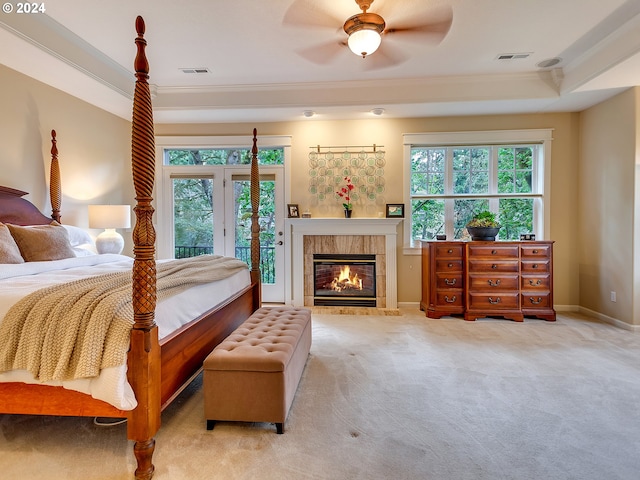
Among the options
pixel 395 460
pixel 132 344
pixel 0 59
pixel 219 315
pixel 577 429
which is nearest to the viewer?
pixel 132 344

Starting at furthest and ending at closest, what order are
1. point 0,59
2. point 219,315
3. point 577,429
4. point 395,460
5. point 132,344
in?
point 0,59
point 219,315
point 577,429
point 395,460
point 132,344

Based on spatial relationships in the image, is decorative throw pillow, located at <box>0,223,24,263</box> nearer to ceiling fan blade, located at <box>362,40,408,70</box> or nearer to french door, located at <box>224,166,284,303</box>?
french door, located at <box>224,166,284,303</box>

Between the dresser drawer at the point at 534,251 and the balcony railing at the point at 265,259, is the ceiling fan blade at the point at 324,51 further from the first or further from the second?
the dresser drawer at the point at 534,251

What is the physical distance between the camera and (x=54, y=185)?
146 inches

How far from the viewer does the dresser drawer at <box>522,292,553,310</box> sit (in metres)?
4.31

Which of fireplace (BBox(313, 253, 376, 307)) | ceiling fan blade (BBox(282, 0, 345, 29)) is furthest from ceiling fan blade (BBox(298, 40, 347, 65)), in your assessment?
fireplace (BBox(313, 253, 376, 307))

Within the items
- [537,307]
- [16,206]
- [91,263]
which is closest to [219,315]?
[91,263]

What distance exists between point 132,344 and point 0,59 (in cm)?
325

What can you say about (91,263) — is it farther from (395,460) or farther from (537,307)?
(537,307)

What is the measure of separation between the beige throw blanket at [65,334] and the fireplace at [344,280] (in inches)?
136

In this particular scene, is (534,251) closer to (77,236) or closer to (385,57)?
(385,57)

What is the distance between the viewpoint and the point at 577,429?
200 centimetres

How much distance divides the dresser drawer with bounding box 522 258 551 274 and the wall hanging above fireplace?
2.02 meters

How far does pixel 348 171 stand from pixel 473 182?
5.76 ft
